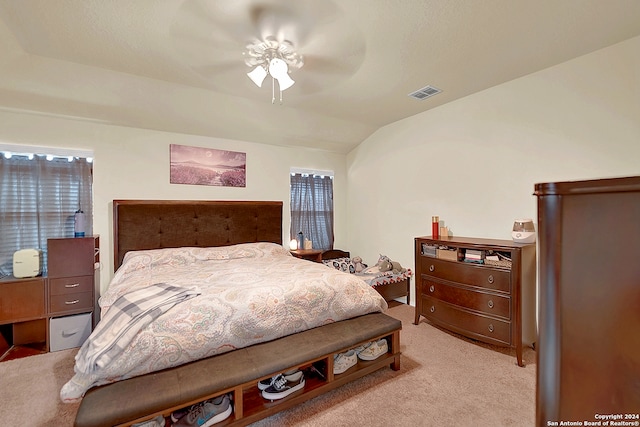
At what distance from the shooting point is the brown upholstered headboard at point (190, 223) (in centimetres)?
313

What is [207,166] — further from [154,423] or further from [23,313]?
[154,423]

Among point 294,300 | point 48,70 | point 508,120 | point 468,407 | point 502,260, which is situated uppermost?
point 48,70

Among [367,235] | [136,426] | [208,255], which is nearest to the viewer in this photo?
[136,426]

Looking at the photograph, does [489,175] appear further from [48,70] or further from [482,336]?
[48,70]

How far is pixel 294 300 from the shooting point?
1918 mm

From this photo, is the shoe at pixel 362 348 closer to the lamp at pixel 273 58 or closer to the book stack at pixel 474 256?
the book stack at pixel 474 256

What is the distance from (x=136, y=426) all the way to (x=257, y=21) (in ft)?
8.10

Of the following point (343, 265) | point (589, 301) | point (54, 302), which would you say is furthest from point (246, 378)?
point (343, 265)

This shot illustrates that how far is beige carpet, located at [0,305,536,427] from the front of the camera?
5.56 ft

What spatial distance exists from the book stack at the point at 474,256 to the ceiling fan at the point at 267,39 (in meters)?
2.05

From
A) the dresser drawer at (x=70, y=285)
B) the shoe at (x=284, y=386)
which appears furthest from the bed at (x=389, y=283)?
the dresser drawer at (x=70, y=285)

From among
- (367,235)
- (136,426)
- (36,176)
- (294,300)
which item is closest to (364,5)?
(294,300)

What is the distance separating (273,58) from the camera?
2125mm

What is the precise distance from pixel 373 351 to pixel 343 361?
0.91 ft
